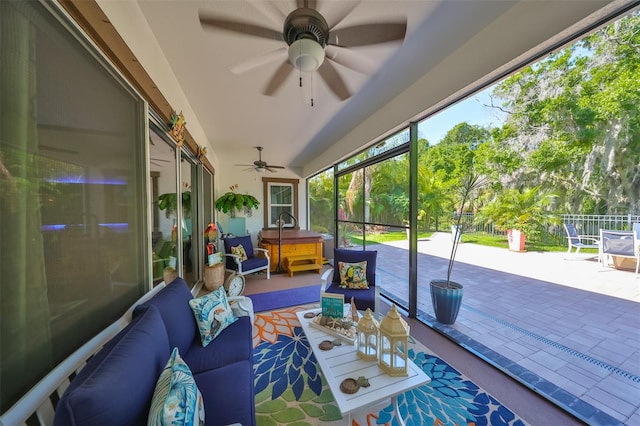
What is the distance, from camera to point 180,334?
4.78ft

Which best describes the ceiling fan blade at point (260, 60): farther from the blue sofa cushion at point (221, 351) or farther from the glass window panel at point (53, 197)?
the blue sofa cushion at point (221, 351)

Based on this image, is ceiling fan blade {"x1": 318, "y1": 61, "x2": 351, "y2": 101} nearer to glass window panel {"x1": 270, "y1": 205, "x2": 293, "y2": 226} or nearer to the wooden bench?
the wooden bench

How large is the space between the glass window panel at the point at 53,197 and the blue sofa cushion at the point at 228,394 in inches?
25.4

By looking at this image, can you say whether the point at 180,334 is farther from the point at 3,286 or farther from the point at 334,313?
the point at 334,313

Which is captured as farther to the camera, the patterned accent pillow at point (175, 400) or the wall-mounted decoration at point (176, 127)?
the wall-mounted decoration at point (176, 127)

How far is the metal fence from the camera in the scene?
5.25 feet

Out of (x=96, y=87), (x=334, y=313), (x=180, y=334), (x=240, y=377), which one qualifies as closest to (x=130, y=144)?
(x=96, y=87)

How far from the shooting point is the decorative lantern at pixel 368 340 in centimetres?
149

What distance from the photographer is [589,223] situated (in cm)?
195

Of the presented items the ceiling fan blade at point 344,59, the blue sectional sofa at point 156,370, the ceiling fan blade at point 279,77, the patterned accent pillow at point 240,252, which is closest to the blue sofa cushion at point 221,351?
the blue sectional sofa at point 156,370

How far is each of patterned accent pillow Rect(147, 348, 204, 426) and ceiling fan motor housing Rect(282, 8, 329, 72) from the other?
1.75m

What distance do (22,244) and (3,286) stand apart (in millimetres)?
145

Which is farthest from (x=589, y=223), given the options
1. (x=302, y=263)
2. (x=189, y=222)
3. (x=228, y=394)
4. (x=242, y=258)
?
(x=189, y=222)

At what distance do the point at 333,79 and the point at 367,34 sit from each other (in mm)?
480
